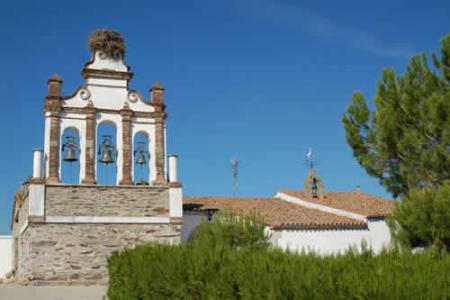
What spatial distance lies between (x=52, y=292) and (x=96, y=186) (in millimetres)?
3814

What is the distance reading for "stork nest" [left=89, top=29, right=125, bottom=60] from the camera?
754 inches

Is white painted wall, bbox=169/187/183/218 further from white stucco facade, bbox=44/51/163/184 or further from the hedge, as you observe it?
the hedge

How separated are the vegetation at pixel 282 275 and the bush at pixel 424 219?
594cm

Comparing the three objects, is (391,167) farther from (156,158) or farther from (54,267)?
(54,267)

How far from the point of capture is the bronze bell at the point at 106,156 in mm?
18656

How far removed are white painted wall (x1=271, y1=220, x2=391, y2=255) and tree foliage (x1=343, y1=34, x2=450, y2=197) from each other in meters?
4.62

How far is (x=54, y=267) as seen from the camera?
57.6 feet

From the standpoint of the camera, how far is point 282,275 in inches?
237

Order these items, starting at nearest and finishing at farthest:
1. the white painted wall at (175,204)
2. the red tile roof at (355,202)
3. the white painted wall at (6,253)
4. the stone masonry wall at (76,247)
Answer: the stone masonry wall at (76,247) → the white painted wall at (175,204) → the red tile roof at (355,202) → the white painted wall at (6,253)

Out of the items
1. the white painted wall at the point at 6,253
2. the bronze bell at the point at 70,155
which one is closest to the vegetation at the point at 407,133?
the bronze bell at the point at 70,155

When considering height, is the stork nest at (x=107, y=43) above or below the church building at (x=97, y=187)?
above

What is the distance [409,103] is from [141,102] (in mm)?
9139

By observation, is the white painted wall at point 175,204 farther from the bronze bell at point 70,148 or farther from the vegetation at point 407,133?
the vegetation at point 407,133

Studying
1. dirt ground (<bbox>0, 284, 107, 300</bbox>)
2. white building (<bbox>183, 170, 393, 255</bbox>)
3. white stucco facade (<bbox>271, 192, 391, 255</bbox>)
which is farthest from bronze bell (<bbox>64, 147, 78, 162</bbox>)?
white stucco facade (<bbox>271, 192, 391, 255</bbox>)
